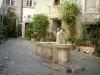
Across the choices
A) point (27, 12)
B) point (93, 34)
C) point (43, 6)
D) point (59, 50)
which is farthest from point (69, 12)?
point (27, 12)

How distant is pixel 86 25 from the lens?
78.2 ft

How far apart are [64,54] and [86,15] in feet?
32.4

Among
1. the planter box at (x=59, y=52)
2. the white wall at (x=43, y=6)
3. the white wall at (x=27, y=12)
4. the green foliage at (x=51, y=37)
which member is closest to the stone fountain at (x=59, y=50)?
the planter box at (x=59, y=52)

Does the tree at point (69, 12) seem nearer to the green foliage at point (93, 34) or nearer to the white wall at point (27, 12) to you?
the green foliage at point (93, 34)

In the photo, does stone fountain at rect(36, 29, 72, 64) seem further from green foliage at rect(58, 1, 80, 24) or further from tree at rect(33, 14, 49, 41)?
tree at rect(33, 14, 49, 41)

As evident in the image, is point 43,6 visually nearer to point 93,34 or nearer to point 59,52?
point 93,34

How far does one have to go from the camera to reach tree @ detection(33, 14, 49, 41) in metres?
29.2

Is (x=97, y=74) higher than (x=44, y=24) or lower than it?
lower

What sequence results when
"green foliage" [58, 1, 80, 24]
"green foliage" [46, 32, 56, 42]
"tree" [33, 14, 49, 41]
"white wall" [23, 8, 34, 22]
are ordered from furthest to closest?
"white wall" [23, 8, 34, 22], "tree" [33, 14, 49, 41], "green foliage" [46, 32, 56, 42], "green foliage" [58, 1, 80, 24]

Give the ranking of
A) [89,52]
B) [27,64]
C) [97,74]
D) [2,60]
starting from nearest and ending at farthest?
[97,74] < [27,64] < [2,60] < [89,52]

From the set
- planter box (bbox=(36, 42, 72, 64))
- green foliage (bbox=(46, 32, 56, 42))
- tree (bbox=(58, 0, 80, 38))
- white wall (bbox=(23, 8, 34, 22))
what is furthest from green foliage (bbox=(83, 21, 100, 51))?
white wall (bbox=(23, 8, 34, 22))

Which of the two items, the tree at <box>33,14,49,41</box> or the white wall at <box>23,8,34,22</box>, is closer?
the tree at <box>33,14,49,41</box>

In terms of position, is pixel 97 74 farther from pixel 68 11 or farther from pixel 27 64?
pixel 68 11

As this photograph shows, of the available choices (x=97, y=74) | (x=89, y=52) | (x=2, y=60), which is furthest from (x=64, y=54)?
(x=89, y=52)
